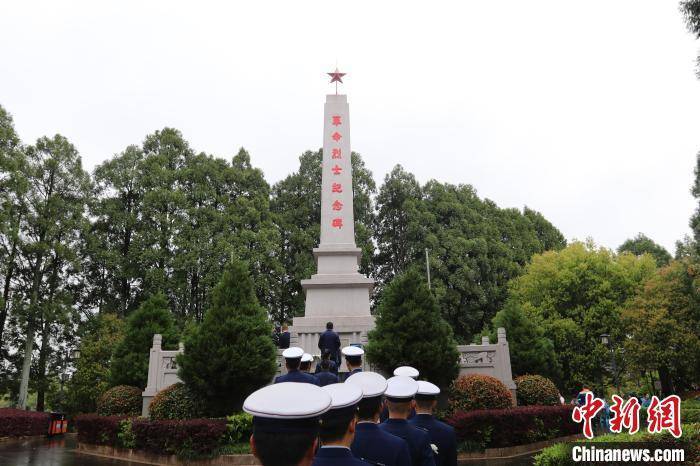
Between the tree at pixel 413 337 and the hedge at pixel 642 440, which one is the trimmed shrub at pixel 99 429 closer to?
the tree at pixel 413 337

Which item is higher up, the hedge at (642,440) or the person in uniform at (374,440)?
the person in uniform at (374,440)

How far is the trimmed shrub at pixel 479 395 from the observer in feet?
38.1

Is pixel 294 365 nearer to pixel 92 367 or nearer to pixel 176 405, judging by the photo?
pixel 176 405

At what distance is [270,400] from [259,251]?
949 inches

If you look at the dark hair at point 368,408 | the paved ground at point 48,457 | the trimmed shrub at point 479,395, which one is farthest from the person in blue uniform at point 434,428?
the paved ground at point 48,457

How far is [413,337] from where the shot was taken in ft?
39.2

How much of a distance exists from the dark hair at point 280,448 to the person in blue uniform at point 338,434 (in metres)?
0.32

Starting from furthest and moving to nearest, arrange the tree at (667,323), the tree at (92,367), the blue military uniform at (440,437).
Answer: the tree at (92,367) < the tree at (667,323) < the blue military uniform at (440,437)

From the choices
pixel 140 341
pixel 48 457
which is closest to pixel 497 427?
pixel 48 457

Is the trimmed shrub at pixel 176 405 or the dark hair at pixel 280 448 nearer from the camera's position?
the dark hair at pixel 280 448

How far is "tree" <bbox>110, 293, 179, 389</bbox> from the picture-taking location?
613 inches

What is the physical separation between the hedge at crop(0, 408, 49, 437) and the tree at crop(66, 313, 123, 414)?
2.21 meters

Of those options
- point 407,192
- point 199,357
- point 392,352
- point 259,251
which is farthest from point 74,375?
point 407,192

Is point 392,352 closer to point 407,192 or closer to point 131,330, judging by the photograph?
point 131,330
